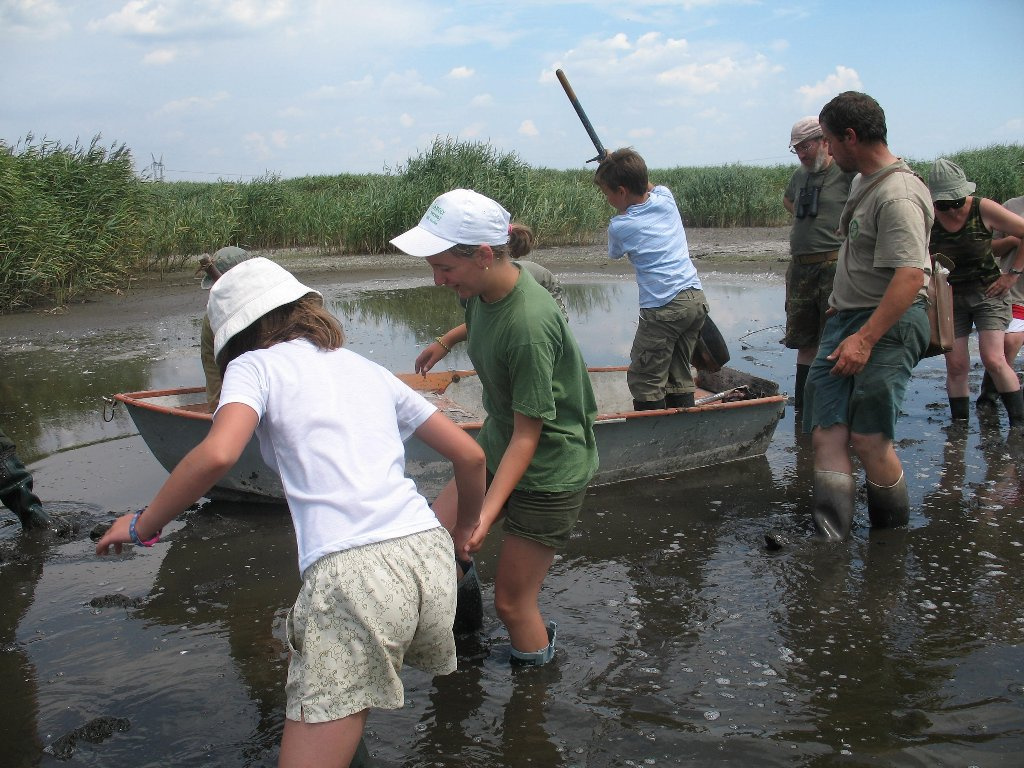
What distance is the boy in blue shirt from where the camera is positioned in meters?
5.91

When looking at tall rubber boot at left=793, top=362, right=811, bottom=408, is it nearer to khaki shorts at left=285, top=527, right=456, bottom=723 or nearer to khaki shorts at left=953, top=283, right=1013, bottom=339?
khaki shorts at left=953, top=283, right=1013, bottom=339

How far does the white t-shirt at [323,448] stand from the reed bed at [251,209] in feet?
42.5

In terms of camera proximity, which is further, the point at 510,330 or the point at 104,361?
the point at 104,361

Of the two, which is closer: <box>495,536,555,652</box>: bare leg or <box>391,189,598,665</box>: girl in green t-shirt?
<box>391,189,598,665</box>: girl in green t-shirt

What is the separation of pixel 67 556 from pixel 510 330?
341 cm

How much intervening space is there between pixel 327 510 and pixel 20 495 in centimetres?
390

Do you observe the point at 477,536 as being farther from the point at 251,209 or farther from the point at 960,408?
the point at 251,209

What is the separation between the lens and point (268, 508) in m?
5.86

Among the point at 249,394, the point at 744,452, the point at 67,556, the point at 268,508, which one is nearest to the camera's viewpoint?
the point at 249,394

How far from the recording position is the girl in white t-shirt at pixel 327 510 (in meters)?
2.26

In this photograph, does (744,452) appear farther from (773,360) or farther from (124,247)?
(124,247)

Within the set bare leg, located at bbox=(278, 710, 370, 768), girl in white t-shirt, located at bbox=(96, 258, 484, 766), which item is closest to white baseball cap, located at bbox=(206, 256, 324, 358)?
girl in white t-shirt, located at bbox=(96, 258, 484, 766)

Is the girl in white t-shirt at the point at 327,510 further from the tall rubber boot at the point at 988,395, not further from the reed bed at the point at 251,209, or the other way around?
the reed bed at the point at 251,209

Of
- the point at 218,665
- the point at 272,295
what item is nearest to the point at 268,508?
the point at 218,665
